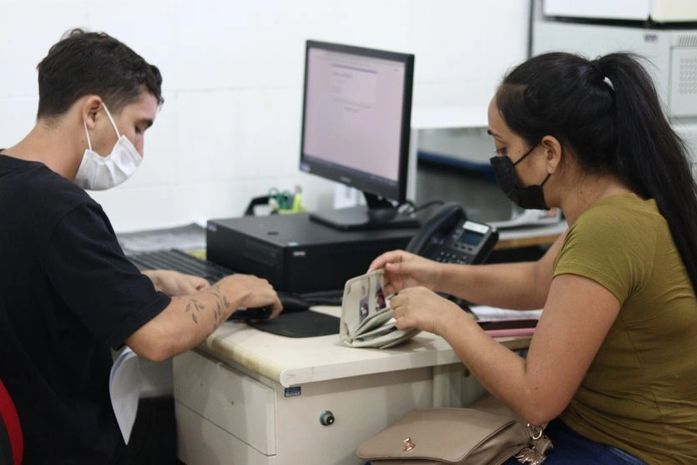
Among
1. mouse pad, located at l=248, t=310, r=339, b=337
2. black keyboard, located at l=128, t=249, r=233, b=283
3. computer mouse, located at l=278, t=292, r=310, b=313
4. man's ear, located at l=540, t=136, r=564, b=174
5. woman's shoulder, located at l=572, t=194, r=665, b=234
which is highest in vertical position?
man's ear, located at l=540, t=136, r=564, b=174

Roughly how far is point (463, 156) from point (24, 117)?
3.99 feet

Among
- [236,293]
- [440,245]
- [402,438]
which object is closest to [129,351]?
[236,293]

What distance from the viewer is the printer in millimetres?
2654

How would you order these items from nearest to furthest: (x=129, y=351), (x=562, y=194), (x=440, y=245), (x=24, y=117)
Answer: (x=562, y=194)
(x=129, y=351)
(x=440, y=245)
(x=24, y=117)

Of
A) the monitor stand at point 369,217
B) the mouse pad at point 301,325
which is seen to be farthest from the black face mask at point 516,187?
the monitor stand at point 369,217

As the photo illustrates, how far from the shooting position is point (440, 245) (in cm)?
268

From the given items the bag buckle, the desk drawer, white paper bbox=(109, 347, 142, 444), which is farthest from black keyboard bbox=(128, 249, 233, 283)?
the bag buckle

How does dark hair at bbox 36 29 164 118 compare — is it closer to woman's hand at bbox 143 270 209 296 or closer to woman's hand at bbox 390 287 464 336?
woman's hand at bbox 143 270 209 296

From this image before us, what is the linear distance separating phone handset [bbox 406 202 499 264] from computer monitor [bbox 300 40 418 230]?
0.39 feet

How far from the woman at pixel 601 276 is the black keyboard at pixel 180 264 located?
718mm

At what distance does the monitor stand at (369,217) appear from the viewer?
9.34 feet

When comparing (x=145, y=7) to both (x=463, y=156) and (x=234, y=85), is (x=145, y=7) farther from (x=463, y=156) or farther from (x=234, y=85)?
(x=463, y=156)

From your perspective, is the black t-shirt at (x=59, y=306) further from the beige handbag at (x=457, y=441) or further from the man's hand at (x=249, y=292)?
the beige handbag at (x=457, y=441)

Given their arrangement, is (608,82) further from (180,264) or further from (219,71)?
(219,71)
